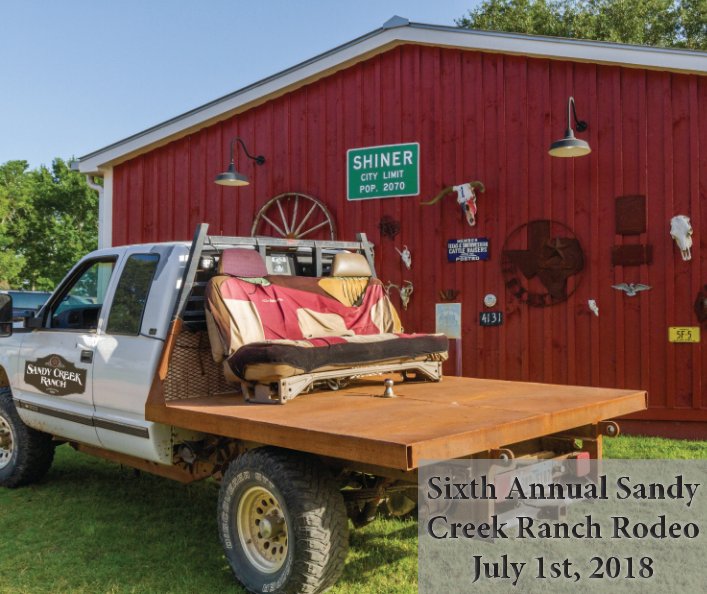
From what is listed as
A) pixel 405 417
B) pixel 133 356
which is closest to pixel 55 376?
pixel 133 356

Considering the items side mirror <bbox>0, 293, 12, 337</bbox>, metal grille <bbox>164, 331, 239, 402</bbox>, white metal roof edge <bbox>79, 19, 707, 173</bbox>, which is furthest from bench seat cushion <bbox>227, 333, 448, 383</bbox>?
white metal roof edge <bbox>79, 19, 707, 173</bbox>

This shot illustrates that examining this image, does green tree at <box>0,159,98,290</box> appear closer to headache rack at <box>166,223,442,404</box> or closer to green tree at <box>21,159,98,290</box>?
green tree at <box>21,159,98,290</box>

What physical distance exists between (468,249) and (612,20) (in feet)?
75.3

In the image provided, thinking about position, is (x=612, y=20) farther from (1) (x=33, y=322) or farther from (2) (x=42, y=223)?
(2) (x=42, y=223)

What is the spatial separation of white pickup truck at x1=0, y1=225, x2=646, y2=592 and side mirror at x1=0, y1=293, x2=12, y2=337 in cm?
2

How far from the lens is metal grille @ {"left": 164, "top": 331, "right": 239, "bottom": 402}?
4246 millimetres

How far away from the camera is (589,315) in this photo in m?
8.14

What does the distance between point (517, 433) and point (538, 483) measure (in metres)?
0.49

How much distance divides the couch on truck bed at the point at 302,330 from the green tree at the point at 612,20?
24.9 meters

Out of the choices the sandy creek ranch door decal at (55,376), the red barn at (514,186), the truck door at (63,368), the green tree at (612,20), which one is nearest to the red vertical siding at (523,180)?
the red barn at (514,186)

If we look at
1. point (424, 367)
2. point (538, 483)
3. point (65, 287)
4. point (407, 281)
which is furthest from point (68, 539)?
point (407, 281)

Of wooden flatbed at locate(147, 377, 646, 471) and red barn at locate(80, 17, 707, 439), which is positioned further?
red barn at locate(80, 17, 707, 439)

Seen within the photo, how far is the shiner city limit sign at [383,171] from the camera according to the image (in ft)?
30.2

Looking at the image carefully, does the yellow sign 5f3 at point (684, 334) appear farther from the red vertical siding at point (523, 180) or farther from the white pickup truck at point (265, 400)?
the white pickup truck at point (265, 400)
